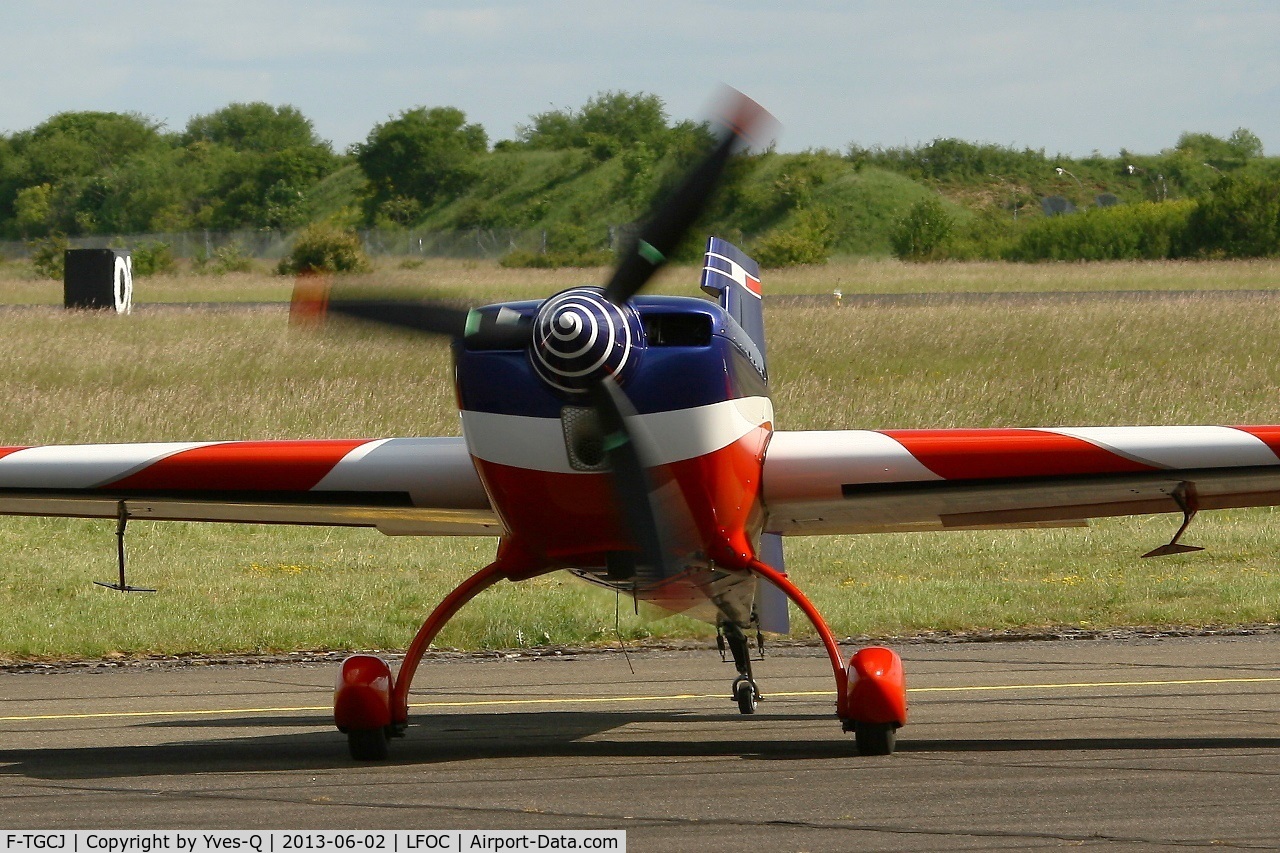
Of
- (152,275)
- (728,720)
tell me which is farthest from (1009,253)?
(728,720)

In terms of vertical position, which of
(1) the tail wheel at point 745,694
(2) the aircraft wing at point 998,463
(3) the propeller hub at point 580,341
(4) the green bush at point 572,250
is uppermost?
(4) the green bush at point 572,250

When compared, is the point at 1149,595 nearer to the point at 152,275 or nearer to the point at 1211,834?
the point at 1211,834

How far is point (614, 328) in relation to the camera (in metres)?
7.23

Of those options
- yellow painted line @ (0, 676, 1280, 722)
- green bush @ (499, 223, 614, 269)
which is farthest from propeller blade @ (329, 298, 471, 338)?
yellow painted line @ (0, 676, 1280, 722)

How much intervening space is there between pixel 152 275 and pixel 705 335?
65654mm

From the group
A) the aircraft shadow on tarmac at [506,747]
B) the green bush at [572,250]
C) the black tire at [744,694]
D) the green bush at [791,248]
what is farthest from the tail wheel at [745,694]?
the green bush at [791,248]

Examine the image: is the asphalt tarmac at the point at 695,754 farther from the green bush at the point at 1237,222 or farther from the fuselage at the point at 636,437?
the green bush at the point at 1237,222

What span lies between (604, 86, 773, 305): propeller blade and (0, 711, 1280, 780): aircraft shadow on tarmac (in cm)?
281

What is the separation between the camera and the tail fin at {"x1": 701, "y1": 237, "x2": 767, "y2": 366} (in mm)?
9773

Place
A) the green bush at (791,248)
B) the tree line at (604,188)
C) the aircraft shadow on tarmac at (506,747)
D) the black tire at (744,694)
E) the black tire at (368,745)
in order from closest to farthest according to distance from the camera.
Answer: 1. the aircraft shadow on tarmac at (506,747)
2. the black tire at (368,745)
3. the black tire at (744,694)
4. the tree line at (604,188)
5. the green bush at (791,248)

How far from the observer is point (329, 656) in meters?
13.6

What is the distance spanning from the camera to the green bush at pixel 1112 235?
73.0m

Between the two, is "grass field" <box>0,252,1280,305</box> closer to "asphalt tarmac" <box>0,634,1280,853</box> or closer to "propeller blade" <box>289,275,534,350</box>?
"asphalt tarmac" <box>0,634,1280,853</box>

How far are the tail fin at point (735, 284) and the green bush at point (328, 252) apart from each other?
225cm
